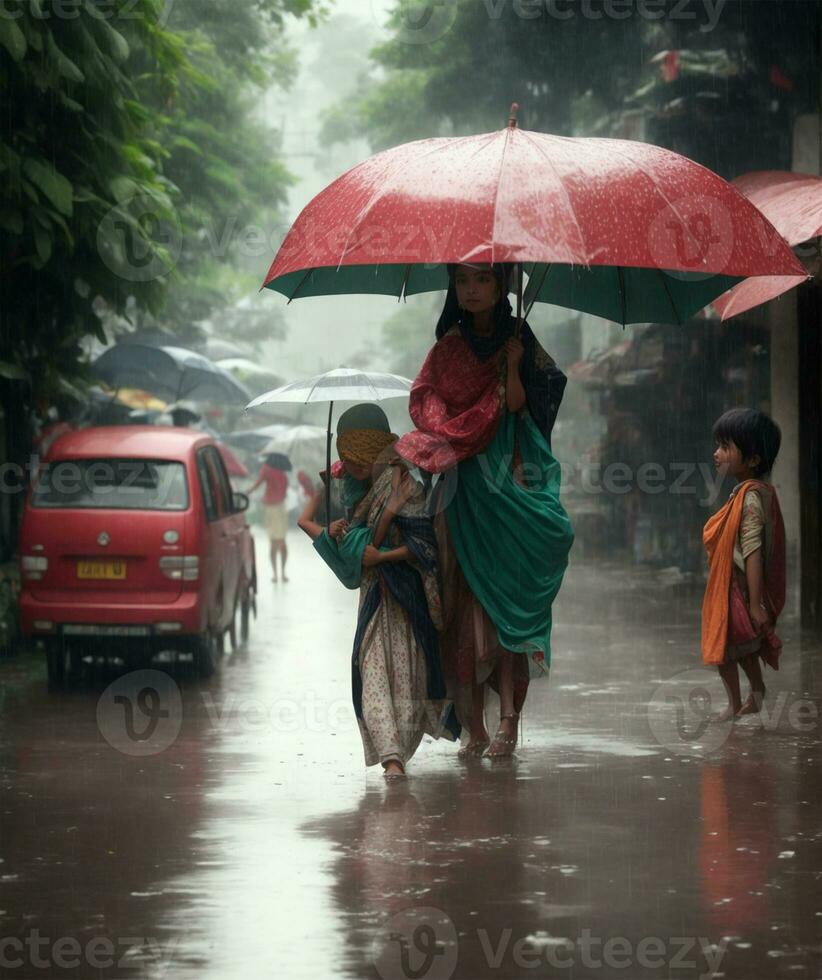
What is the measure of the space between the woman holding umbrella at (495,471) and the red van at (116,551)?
12.7 feet

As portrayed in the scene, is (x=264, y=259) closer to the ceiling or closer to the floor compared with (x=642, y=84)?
closer to the ceiling

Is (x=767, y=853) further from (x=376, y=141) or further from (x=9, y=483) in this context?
(x=376, y=141)

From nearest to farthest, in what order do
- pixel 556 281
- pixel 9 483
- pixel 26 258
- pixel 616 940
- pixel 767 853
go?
1. pixel 616 940
2. pixel 767 853
3. pixel 556 281
4. pixel 26 258
5. pixel 9 483

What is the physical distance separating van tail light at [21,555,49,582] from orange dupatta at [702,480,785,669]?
4.66 m

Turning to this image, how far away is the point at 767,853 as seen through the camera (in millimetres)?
6348

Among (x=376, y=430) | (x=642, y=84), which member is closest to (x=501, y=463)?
(x=376, y=430)

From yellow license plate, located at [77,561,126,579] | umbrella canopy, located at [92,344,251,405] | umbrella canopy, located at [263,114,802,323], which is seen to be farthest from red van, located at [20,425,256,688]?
umbrella canopy, located at [92,344,251,405]

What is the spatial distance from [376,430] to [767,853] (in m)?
2.76

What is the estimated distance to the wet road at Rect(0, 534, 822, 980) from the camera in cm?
512

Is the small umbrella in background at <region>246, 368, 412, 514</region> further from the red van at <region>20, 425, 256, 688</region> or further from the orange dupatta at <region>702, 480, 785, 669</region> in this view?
the red van at <region>20, 425, 256, 688</region>

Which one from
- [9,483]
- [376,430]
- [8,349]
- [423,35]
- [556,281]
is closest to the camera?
[376,430]

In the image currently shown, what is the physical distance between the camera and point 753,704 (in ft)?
31.5

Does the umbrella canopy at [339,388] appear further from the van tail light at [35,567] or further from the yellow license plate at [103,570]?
the van tail light at [35,567]

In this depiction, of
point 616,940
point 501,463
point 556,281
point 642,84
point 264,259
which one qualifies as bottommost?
point 616,940
